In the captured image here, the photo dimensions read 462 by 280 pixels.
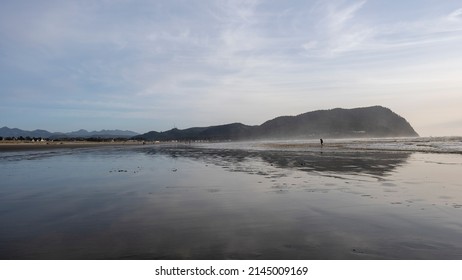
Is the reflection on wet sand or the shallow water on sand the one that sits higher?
the reflection on wet sand

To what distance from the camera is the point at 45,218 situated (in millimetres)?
8945

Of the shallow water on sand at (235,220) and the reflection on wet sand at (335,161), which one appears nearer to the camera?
the shallow water on sand at (235,220)

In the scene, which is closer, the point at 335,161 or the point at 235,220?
the point at 235,220

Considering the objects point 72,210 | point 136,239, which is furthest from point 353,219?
point 72,210

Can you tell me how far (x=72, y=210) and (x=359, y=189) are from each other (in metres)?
10.2

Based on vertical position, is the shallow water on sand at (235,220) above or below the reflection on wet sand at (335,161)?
below

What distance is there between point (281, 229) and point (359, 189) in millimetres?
6692

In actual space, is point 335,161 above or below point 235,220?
above

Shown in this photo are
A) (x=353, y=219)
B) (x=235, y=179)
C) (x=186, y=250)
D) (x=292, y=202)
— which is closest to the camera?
(x=186, y=250)

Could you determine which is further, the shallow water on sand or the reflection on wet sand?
A: the reflection on wet sand
